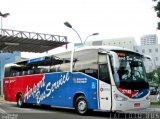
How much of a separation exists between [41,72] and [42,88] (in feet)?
3.01

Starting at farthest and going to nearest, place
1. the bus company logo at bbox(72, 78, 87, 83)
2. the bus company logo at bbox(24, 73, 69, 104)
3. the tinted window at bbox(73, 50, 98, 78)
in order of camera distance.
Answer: the bus company logo at bbox(24, 73, 69, 104)
the bus company logo at bbox(72, 78, 87, 83)
the tinted window at bbox(73, 50, 98, 78)

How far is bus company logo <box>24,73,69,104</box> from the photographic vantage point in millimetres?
20334

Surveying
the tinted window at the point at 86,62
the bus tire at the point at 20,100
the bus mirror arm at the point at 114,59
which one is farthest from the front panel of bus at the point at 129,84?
the bus tire at the point at 20,100

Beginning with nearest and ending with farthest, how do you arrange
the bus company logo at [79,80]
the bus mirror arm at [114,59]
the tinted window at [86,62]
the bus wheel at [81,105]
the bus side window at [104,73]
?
the bus mirror arm at [114,59], the bus side window at [104,73], the tinted window at [86,62], the bus wheel at [81,105], the bus company logo at [79,80]

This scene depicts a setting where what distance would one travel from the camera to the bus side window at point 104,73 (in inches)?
676

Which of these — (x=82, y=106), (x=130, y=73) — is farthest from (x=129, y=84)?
(x=82, y=106)

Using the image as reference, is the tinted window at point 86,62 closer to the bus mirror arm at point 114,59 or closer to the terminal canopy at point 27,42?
the bus mirror arm at point 114,59

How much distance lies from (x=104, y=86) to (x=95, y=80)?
0.63 meters

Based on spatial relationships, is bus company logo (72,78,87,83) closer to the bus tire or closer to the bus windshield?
the bus windshield

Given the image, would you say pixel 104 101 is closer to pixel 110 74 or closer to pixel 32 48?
pixel 110 74

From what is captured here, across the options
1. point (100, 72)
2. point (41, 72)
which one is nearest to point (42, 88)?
point (41, 72)

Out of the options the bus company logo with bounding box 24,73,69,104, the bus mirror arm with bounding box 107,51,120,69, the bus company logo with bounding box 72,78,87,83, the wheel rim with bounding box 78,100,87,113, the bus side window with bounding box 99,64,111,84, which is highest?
the bus mirror arm with bounding box 107,51,120,69

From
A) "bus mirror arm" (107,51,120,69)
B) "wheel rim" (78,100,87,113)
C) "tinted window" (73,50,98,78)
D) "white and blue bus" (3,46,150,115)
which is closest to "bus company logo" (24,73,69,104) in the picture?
"white and blue bus" (3,46,150,115)

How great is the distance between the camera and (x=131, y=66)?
17562mm
